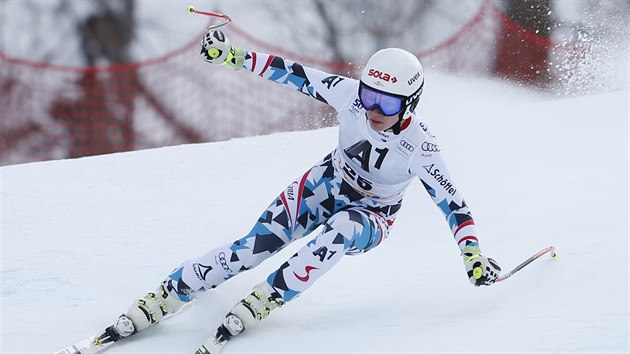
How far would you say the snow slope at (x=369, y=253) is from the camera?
2898mm

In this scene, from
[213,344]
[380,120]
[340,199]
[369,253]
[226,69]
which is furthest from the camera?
[226,69]

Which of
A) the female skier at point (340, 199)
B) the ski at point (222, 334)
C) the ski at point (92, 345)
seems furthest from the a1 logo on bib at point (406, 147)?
the ski at point (92, 345)

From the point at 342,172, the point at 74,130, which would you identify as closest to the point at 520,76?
the point at 74,130

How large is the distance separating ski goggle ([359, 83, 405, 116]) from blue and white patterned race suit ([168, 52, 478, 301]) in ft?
0.40

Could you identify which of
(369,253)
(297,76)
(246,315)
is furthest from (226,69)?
(246,315)

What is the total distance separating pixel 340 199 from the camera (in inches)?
122

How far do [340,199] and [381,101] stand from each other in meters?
0.44

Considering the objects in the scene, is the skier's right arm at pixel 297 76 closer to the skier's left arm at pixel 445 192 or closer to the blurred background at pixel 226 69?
the skier's left arm at pixel 445 192

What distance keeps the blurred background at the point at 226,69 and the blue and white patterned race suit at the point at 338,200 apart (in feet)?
11.4

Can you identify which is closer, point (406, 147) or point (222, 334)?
point (222, 334)

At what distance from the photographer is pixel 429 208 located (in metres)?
4.31

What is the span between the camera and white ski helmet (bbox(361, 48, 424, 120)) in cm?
282

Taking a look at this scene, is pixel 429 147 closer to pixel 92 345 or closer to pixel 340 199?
pixel 340 199

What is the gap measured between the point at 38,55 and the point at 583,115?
423cm
